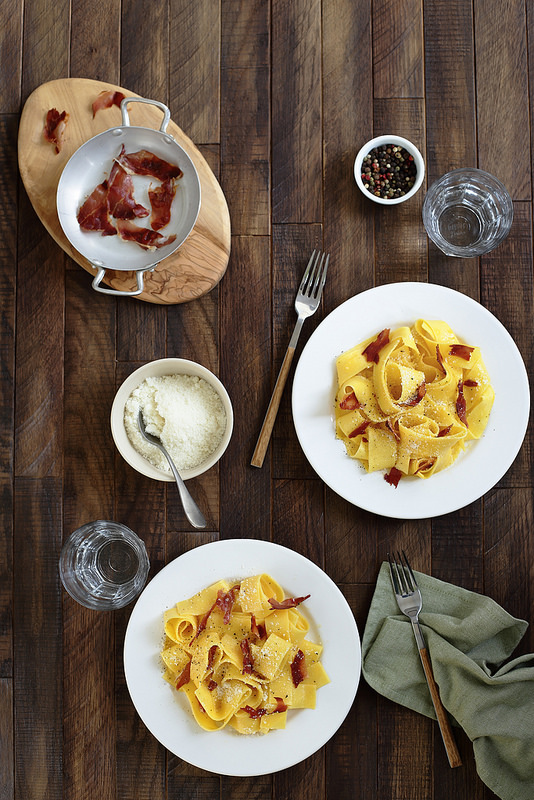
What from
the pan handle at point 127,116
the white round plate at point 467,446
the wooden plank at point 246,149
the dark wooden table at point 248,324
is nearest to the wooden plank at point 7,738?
the dark wooden table at point 248,324

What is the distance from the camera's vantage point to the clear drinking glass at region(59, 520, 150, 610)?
5.49 ft

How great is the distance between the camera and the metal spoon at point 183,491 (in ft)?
5.39

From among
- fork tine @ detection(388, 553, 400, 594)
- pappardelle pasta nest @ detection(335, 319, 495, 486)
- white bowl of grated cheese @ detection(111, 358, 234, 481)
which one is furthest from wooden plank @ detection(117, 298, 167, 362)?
fork tine @ detection(388, 553, 400, 594)

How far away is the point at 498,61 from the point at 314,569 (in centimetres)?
159

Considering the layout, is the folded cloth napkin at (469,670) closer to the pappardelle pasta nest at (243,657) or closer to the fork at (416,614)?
the fork at (416,614)

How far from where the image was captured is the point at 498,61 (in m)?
1.83

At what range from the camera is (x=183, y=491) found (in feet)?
5.40

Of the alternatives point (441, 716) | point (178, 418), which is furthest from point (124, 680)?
point (441, 716)

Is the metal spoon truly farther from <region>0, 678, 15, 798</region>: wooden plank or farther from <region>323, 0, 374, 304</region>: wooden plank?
<region>0, 678, 15, 798</region>: wooden plank

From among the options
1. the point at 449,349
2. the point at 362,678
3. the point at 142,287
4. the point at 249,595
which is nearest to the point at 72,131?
the point at 142,287

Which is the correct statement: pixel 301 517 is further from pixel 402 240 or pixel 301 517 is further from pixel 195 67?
pixel 195 67

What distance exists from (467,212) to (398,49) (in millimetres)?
540

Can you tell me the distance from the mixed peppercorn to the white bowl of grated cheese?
2.40 feet

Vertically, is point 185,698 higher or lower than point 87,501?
lower
